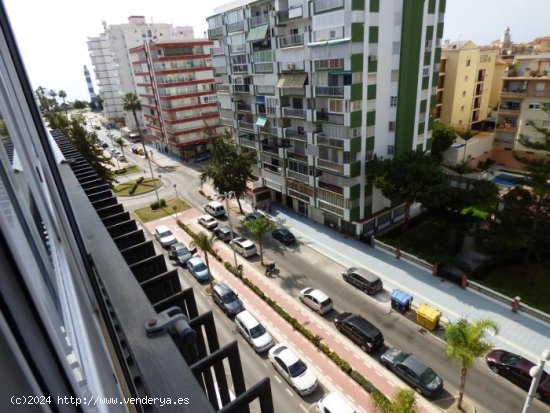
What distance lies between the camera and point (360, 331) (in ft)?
63.6

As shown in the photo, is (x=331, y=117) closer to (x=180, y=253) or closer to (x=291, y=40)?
(x=291, y=40)

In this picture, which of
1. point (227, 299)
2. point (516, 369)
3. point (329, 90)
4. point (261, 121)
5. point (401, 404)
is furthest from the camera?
point (261, 121)

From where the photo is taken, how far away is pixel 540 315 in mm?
20234

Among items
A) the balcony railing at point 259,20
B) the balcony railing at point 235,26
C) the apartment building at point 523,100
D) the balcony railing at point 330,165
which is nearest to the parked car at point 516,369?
the balcony railing at point 330,165

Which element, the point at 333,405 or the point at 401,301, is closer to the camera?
the point at 333,405

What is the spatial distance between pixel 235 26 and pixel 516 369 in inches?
1361

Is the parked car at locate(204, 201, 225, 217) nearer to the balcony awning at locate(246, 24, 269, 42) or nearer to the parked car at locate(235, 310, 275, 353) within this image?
the balcony awning at locate(246, 24, 269, 42)

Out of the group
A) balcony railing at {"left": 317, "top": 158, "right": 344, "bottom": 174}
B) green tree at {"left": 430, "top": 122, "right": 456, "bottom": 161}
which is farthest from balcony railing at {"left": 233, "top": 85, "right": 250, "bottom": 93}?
green tree at {"left": 430, "top": 122, "right": 456, "bottom": 161}

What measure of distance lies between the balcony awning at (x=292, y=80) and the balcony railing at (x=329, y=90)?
156cm

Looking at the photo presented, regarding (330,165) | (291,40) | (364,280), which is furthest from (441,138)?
(364,280)

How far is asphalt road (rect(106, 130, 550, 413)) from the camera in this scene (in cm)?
1658

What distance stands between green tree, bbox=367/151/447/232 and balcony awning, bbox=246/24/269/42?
1462 cm

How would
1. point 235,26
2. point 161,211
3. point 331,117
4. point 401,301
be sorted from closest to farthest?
point 401,301 → point 331,117 → point 235,26 → point 161,211

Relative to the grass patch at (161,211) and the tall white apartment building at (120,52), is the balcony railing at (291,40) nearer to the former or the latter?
the grass patch at (161,211)
